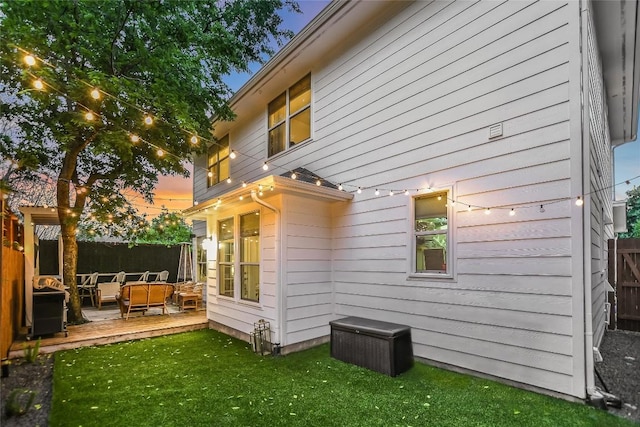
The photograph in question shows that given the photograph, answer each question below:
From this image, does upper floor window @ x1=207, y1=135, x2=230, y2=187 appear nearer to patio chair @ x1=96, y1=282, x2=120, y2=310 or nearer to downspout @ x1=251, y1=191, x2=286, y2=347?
patio chair @ x1=96, y1=282, x2=120, y2=310

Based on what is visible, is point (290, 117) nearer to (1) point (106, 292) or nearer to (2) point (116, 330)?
(2) point (116, 330)

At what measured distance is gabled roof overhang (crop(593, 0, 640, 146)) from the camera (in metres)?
4.23

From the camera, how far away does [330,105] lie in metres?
6.07

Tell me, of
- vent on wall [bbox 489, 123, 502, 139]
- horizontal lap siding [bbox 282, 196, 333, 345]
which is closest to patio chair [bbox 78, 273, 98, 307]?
horizontal lap siding [bbox 282, 196, 333, 345]

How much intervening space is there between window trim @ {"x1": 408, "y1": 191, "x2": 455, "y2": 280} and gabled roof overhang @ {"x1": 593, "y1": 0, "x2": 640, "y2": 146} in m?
3.05

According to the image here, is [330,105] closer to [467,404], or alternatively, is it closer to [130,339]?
[467,404]

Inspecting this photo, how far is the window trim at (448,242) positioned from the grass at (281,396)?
118 centimetres

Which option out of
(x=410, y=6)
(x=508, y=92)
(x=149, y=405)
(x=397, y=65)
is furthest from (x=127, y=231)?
(x=508, y=92)

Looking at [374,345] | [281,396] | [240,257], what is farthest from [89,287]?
[374,345]

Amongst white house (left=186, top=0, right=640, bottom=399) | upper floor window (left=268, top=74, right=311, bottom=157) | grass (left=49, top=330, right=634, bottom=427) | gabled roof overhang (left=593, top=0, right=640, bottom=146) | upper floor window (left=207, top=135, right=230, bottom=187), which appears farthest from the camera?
upper floor window (left=207, top=135, right=230, bottom=187)

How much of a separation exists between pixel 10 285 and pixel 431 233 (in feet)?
21.5

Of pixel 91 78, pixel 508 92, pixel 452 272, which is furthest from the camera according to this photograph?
pixel 91 78

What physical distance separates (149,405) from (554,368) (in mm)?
4095

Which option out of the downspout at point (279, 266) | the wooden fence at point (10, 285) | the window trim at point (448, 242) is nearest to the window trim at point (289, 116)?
the downspout at point (279, 266)
